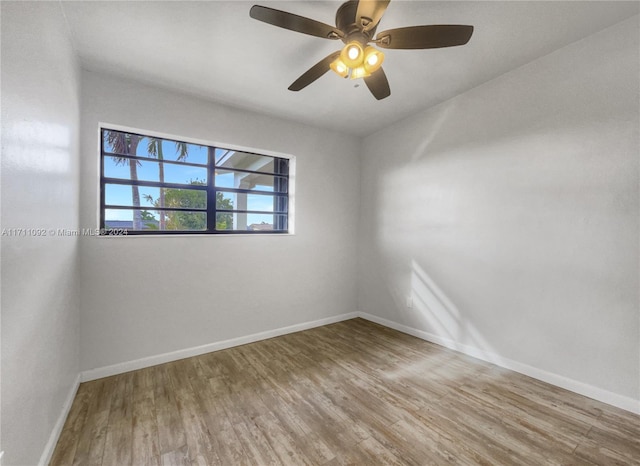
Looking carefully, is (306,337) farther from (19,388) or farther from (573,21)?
(573,21)

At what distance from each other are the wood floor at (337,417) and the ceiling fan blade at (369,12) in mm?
2487

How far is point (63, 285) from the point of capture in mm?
1824

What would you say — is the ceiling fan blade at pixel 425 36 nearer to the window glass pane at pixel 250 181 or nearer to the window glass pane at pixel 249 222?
the window glass pane at pixel 250 181

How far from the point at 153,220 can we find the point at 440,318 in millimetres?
3250

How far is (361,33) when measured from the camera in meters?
1.63

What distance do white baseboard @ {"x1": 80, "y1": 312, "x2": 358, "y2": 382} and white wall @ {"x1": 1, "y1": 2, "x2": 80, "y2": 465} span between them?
40cm

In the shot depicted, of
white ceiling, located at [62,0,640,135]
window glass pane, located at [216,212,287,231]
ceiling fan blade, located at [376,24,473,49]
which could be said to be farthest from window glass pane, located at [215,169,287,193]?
ceiling fan blade, located at [376,24,473,49]

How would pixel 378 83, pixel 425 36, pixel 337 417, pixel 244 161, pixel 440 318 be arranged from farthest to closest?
→ pixel 244 161
pixel 440 318
pixel 378 83
pixel 337 417
pixel 425 36

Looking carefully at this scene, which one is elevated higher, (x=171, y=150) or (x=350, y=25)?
(x=350, y=25)

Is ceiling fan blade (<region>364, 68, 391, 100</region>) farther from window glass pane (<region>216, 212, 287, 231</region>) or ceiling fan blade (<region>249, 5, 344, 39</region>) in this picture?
window glass pane (<region>216, 212, 287, 231</region>)

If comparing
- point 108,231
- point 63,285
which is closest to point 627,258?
point 63,285

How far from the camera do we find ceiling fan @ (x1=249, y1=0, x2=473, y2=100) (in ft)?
4.85

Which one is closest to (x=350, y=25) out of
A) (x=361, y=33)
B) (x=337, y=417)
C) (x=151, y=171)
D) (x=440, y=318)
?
(x=361, y=33)

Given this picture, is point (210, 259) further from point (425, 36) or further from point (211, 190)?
point (425, 36)
